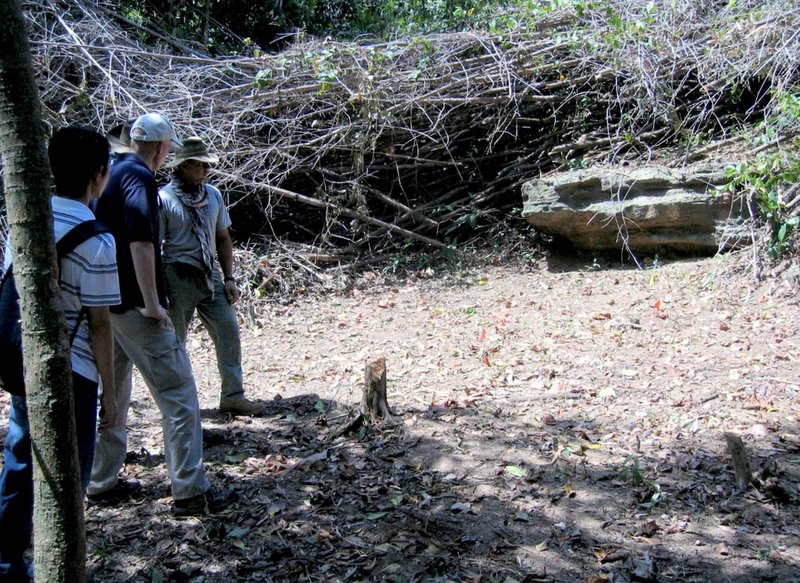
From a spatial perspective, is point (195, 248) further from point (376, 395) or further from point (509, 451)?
point (509, 451)

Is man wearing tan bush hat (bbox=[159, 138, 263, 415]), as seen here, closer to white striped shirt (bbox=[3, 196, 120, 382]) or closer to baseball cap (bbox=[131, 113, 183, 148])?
baseball cap (bbox=[131, 113, 183, 148])

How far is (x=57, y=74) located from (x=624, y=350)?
22.5ft

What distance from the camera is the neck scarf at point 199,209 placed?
4.83 m

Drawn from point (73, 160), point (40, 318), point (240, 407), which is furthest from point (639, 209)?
point (40, 318)

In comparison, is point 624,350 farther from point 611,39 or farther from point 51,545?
point 51,545

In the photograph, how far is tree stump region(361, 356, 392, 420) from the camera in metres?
4.94

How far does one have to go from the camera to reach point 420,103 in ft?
29.6

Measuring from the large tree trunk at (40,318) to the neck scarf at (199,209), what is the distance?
8.72 feet

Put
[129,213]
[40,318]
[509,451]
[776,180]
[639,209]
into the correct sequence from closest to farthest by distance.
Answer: [40,318] < [129,213] < [509,451] < [776,180] < [639,209]

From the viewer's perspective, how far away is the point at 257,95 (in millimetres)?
8742

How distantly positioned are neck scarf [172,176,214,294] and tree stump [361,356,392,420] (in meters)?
1.25

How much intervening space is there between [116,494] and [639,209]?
616cm

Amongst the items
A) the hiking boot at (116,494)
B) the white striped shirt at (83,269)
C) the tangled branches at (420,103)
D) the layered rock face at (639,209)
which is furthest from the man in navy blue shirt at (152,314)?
the layered rock face at (639,209)

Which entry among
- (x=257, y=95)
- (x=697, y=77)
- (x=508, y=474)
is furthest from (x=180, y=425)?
(x=697, y=77)
